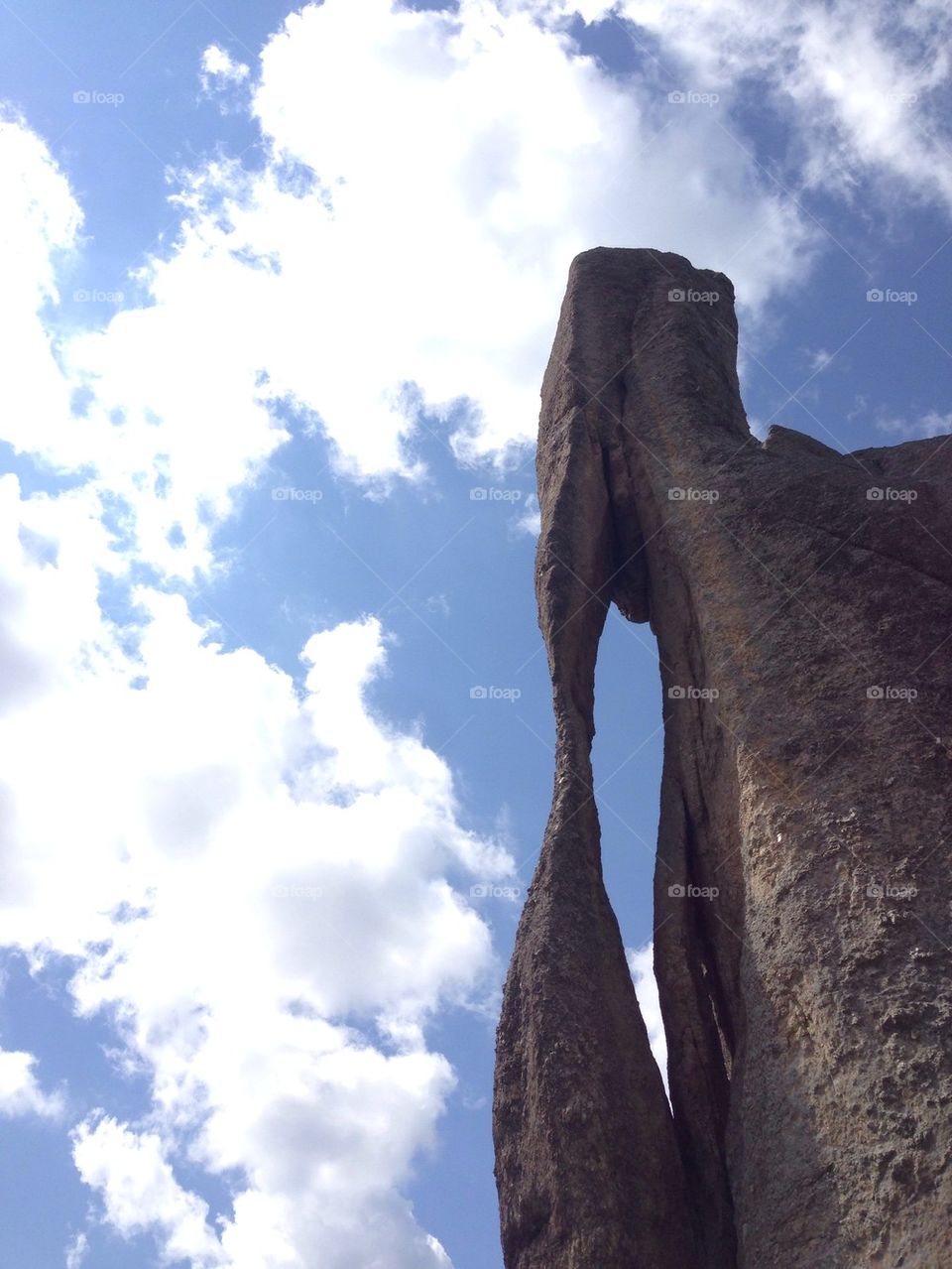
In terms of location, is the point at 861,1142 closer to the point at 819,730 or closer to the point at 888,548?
the point at 819,730

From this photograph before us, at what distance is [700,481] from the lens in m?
12.2

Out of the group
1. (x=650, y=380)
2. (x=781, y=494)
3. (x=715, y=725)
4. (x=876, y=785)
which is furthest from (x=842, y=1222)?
(x=650, y=380)

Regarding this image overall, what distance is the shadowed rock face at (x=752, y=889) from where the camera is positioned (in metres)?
Result: 7.56

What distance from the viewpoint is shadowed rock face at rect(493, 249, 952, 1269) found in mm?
7562

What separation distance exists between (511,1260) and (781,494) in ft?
22.3

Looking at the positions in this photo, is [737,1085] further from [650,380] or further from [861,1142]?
[650,380]

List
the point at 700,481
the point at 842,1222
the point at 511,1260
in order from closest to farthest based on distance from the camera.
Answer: the point at 842,1222
the point at 511,1260
the point at 700,481

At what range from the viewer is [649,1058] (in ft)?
30.0

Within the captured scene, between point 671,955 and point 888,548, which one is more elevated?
point 888,548

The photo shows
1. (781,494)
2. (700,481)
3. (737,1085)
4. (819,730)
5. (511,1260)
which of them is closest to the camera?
(511,1260)

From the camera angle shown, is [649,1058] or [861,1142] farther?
[649,1058]

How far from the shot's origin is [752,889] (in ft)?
30.3

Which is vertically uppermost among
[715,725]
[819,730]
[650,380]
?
[650,380]

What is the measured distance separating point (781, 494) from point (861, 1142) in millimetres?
5848
